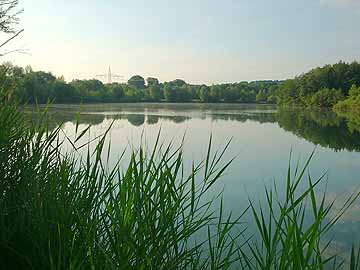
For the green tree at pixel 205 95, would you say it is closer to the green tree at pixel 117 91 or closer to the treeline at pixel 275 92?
the treeline at pixel 275 92

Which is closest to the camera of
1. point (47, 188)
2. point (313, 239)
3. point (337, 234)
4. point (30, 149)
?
point (313, 239)

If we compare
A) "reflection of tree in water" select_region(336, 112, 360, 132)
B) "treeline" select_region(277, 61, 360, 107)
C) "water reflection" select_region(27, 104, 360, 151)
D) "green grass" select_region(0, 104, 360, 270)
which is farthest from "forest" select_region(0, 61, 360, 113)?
"green grass" select_region(0, 104, 360, 270)

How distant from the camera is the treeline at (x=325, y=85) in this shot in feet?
169

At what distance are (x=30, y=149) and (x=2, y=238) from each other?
2.28 feet

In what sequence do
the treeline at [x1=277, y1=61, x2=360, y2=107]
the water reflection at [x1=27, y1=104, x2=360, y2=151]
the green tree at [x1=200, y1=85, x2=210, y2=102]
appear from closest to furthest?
1. the water reflection at [x1=27, y1=104, x2=360, y2=151]
2. the treeline at [x1=277, y1=61, x2=360, y2=107]
3. the green tree at [x1=200, y1=85, x2=210, y2=102]

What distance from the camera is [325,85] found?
54.9m

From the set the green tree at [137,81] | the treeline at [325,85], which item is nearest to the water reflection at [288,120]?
the treeline at [325,85]

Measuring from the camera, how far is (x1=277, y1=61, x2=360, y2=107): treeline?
51.6 meters

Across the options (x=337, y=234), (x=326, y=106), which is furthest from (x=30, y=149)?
(x=326, y=106)

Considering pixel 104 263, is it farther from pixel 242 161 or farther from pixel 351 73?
pixel 351 73

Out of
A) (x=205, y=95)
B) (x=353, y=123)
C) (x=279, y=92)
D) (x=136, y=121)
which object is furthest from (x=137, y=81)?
(x=353, y=123)

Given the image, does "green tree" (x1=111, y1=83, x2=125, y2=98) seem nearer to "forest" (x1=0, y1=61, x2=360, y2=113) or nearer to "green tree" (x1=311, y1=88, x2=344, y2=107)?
"forest" (x1=0, y1=61, x2=360, y2=113)

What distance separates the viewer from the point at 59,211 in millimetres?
1677

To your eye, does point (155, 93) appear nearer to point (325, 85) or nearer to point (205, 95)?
point (205, 95)
